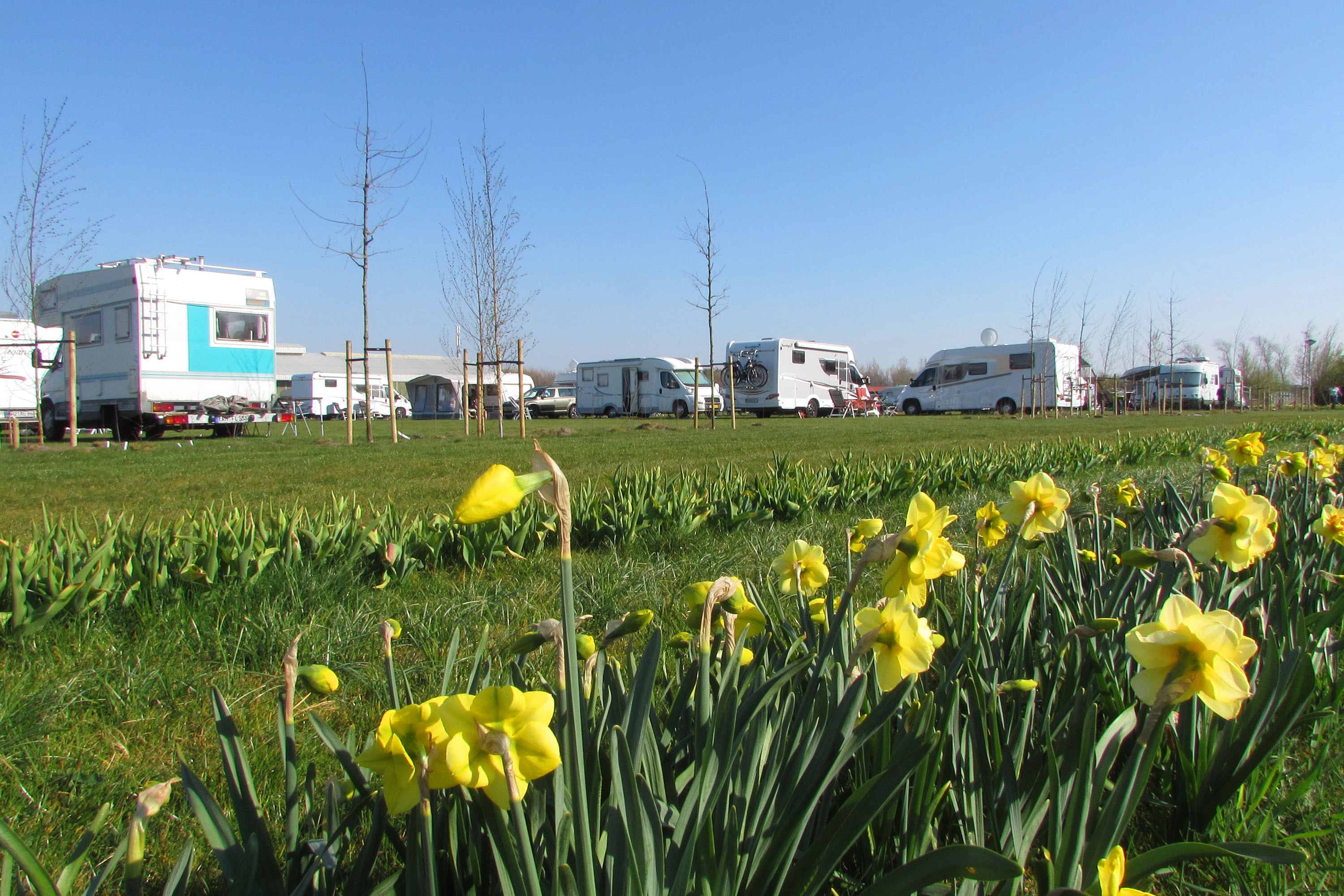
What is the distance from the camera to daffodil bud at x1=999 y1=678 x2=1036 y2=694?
48.7 inches

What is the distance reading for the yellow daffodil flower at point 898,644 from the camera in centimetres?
100

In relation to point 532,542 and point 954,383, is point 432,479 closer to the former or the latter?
point 532,542

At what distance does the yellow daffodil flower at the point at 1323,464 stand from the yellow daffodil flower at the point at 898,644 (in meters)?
3.10

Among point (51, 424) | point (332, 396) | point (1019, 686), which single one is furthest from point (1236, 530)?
point (332, 396)

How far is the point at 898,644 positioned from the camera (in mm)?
1023

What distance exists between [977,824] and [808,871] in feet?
1.15

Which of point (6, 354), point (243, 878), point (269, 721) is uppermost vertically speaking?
point (6, 354)

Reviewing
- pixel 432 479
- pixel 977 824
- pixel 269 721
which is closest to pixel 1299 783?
pixel 977 824

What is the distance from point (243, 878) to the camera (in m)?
0.83

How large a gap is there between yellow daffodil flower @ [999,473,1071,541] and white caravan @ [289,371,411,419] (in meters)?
29.4

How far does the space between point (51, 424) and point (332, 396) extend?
58.3 feet

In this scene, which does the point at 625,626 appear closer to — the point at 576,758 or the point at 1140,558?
the point at 576,758

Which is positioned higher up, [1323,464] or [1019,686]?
[1323,464]

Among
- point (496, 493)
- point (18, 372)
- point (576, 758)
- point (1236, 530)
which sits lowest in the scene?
point (576, 758)
